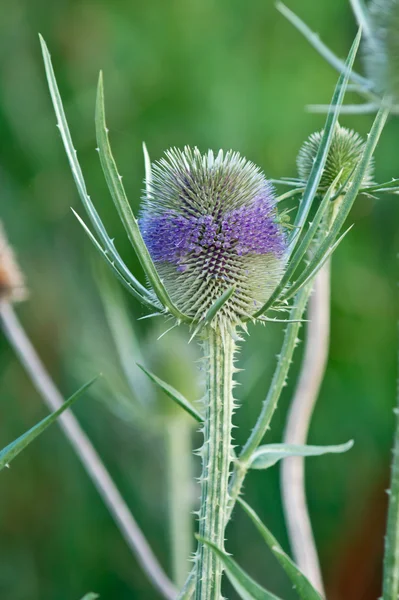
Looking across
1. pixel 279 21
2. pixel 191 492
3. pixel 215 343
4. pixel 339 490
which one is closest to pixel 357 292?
pixel 339 490

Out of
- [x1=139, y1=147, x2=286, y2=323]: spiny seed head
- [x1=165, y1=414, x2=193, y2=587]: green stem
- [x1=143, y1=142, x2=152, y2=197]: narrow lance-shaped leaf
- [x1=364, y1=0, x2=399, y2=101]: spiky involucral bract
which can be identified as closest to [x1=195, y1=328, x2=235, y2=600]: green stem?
[x1=139, y1=147, x2=286, y2=323]: spiny seed head

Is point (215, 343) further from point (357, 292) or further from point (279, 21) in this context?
point (279, 21)

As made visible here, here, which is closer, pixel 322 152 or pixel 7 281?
pixel 322 152

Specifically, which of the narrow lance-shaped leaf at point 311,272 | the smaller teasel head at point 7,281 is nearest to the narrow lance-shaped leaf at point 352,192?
the narrow lance-shaped leaf at point 311,272

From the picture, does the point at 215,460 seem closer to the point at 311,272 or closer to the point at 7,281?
the point at 311,272

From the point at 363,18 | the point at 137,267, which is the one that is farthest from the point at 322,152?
the point at 137,267

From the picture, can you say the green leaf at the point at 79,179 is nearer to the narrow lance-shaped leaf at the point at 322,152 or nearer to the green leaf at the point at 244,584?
the narrow lance-shaped leaf at the point at 322,152
